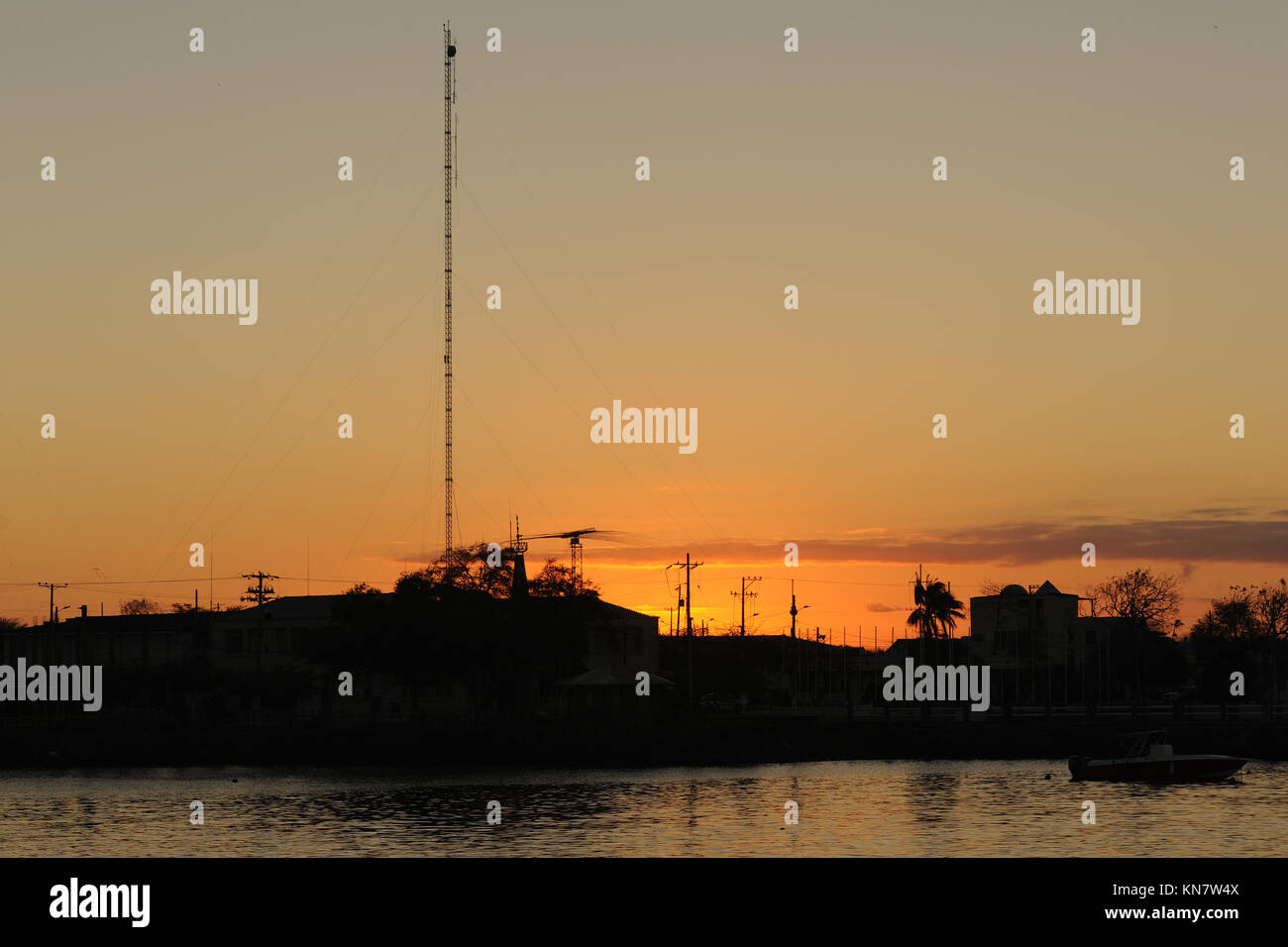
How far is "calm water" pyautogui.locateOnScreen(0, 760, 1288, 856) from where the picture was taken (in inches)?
2210

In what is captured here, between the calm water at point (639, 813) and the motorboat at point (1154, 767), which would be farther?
the motorboat at point (1154, 767)

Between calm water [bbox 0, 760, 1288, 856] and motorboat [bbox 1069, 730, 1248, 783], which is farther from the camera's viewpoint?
motorboat [bbox 1069, 730, 1248, 783]

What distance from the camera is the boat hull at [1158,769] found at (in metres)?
79.8

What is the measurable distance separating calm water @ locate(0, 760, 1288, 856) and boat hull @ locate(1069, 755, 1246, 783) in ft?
3.24

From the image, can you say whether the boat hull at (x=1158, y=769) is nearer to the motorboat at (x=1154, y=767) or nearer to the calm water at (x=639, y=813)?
the motorboat at (x=1154, y=767)

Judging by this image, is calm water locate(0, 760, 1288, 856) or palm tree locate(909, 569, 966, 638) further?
palm tree locate(909, 569, 966, 638)

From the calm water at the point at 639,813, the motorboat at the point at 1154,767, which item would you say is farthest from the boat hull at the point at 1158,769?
the calm water at the point at 639,813

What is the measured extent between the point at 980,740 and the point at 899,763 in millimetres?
7540

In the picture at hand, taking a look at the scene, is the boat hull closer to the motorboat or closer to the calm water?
the motorboat

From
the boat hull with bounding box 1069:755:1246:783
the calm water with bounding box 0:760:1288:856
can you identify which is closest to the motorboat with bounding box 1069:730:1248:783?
the boat hull with bounding box 1069:755:1246:783

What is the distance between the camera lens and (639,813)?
67562 millimetres

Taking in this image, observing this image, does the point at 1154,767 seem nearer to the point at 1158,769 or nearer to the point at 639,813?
the point at 1158,769

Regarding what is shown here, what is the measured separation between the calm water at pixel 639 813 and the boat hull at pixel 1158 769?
99cm
